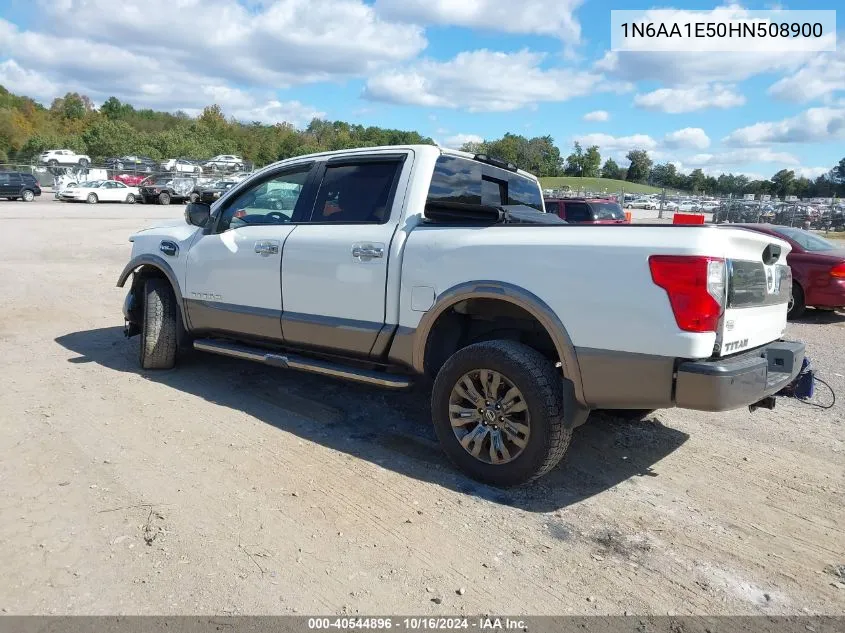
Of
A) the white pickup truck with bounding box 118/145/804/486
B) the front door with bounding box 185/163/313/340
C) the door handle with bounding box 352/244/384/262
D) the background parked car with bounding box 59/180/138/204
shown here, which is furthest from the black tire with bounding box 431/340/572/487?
the background parked car with bounding box 59/180/138/204

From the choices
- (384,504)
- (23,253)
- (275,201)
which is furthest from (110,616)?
(23,253)

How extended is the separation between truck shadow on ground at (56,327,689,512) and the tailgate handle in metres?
1.48

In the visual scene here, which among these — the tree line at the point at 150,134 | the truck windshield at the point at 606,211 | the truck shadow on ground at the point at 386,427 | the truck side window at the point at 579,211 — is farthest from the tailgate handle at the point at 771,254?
the tree line at the point at 150,134

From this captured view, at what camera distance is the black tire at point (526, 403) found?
3.52m

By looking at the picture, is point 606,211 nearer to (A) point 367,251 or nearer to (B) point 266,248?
(B) point 266,248

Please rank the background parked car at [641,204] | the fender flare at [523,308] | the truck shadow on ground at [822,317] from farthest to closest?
the background parked car at [641,204], the truck shadow on ground at [822,317], the fender flare at [523,308]

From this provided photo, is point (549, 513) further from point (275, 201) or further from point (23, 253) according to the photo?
point (23, 253)

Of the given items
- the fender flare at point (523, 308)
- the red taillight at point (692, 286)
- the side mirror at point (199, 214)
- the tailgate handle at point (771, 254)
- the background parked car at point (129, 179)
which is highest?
the background parked car at point (129, 179)

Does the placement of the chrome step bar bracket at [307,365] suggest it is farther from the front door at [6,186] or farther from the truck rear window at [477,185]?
the front door at [6,186]

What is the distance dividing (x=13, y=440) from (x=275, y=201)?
251 centimetres

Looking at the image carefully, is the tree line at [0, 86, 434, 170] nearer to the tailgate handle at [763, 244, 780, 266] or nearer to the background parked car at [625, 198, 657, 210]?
the background parked car at [625, 198, 657, 210]

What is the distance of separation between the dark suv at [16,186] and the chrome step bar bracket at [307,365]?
35.5 m

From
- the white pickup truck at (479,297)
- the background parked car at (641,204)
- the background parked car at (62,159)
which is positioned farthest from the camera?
the background parked car at (641,204)

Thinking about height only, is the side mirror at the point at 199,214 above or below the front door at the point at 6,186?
below
